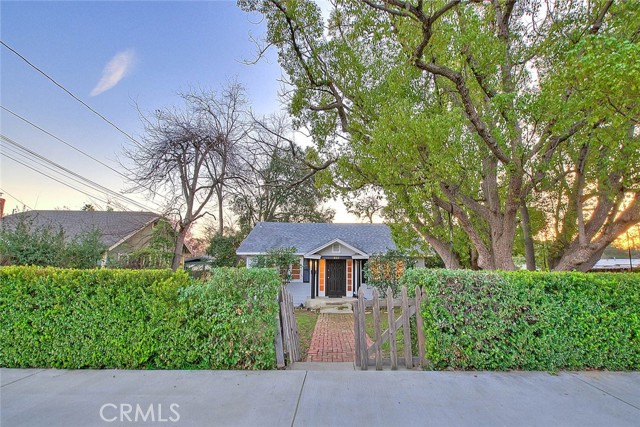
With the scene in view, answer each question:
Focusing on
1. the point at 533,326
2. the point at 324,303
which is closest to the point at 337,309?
the point at 324,303

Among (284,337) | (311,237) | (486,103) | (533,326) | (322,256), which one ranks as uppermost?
(486,103)

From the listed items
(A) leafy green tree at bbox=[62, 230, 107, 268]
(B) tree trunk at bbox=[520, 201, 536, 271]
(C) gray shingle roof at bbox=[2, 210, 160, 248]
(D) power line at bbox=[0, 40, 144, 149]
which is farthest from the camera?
(C) gray shingle roof at bbox=[2, 210, 160, 248]

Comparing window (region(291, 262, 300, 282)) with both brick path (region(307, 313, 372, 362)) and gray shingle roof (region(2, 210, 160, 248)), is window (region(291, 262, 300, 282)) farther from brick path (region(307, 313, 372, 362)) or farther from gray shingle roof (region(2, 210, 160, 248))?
gray shingle roof (region(2, 210, 160, 248))

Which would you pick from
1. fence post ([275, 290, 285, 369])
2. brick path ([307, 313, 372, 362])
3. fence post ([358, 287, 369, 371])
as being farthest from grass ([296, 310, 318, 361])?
fence post ([358, 287, 369, 371])

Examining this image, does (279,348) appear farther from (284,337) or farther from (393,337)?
(393,337)

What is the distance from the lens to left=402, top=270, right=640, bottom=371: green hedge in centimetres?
445

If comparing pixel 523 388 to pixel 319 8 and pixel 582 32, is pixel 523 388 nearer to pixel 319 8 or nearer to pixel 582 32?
pixel 582 32

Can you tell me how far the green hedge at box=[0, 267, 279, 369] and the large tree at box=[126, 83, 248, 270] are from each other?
27.1 feet

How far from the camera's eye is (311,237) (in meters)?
18.6

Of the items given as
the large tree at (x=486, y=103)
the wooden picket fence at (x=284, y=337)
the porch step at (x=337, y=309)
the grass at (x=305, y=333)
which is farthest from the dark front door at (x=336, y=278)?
the wooden picket fence at (x=284, y=337)

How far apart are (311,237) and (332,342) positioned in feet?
37.6

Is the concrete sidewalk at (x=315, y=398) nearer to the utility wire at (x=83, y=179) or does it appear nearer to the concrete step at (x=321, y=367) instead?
the concrete step at (x=321, y=367)

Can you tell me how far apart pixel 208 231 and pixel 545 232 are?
24.5 m

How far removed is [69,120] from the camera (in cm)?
1179
